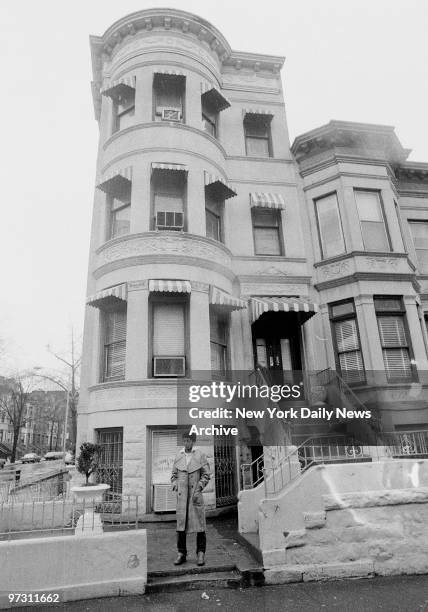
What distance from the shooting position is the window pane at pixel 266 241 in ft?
46.4

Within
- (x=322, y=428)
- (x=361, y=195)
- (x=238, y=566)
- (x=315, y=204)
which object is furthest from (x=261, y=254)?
(x=238, y=566)

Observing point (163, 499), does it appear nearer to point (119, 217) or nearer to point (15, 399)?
point (119, 217)

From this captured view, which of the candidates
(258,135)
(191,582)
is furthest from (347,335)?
(191,582)

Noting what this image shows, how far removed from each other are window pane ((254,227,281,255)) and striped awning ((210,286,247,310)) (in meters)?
2.78

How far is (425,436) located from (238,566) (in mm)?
4565

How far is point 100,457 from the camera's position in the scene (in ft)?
34.7

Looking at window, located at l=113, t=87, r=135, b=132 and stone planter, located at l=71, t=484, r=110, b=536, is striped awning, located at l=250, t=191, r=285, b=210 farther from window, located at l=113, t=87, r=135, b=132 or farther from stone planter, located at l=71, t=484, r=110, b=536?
stone planter, located at l=71, t=484, r=110, b=536

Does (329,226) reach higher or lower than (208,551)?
higher

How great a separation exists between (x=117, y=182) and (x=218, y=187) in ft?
10.2

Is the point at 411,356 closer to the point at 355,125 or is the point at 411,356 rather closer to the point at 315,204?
the point at 315,204

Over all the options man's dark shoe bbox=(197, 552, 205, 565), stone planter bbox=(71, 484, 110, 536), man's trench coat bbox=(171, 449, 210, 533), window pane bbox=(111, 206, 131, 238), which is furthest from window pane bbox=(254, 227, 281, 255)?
man's dark shoe bbox=(197, 552, 205, 565)

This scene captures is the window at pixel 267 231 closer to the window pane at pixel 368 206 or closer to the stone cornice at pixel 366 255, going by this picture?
the stone cornice at pixel 366 255

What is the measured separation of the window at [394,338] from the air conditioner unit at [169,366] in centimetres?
583

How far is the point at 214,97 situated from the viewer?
1432cm
